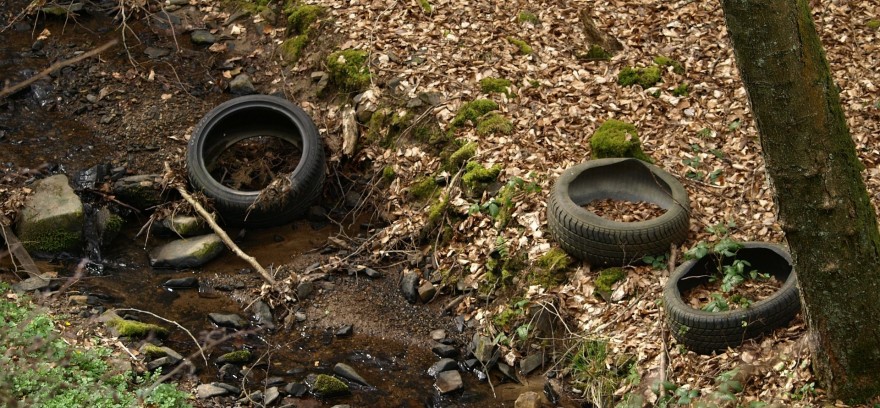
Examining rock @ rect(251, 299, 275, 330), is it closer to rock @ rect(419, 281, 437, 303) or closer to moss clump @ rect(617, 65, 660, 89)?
rock @ rect(419, 281, 437, 303)

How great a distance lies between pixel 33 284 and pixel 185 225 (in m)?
1.37

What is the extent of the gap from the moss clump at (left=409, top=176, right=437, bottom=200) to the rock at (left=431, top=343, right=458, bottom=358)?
154 cm

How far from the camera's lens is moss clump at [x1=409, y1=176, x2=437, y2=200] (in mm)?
7758

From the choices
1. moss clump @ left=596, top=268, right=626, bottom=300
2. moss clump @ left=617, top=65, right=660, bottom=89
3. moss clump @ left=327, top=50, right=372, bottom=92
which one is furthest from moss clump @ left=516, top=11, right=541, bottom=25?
moss clump @ left=596, top=268, right=626, bottom=300

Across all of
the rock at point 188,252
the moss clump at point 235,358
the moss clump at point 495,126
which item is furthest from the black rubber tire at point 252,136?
the moss clump at point 235,358

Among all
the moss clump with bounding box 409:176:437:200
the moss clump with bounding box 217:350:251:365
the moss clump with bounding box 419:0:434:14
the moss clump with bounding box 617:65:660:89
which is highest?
the moss clump with bounding box 419:0:434:14

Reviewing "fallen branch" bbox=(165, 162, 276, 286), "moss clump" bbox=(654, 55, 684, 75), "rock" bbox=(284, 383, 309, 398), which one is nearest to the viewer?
"rock" bbox=(284, 383, 309, 398)

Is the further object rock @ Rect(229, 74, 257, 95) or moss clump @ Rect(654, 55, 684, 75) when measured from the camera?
rock @ Rect(229, 74, 257, 95)

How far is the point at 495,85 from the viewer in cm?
Answer: 804

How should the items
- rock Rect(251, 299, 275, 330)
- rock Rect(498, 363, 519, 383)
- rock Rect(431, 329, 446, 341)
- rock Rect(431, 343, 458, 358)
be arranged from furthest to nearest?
1. rock Rect(251, 299, 275, 330)
2. rock Rect(431, 329, 446, 341)
3. rock Rect(431, 343, 458, 358)
4. rock Rect(498, 363, 519, 383)

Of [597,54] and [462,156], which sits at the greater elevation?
[597,54]

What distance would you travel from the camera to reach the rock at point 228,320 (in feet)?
22.2

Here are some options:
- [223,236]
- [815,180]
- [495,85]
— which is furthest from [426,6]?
[815,180]

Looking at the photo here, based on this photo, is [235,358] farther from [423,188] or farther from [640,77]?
[640,77]
